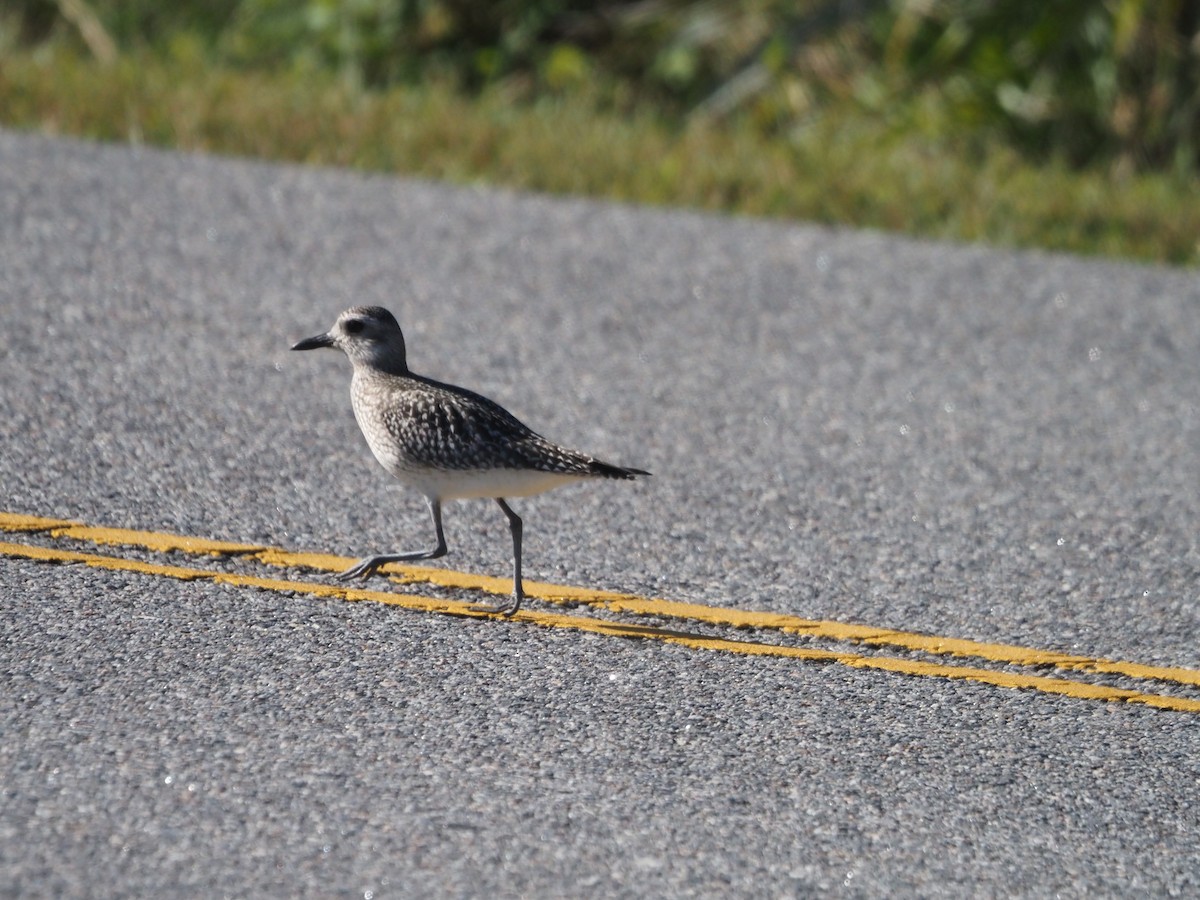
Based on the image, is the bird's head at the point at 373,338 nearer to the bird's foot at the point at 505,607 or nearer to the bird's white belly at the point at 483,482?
the bird's white belly at the point at 483,482

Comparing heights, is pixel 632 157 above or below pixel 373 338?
below

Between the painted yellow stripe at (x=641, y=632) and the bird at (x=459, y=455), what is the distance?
97 mm

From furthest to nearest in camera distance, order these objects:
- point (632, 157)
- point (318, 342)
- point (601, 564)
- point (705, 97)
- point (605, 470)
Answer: point (705, 97) < point (632, 157) < point (318, 342) < point (601, 564) < point (605, 470)

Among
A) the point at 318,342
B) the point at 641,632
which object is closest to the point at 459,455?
the point at 641,632

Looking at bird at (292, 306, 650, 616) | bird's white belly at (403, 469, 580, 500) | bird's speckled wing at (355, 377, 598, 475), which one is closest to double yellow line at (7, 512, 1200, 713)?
bird at (292, 306, 650, 616)

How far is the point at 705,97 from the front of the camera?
12.6 metres

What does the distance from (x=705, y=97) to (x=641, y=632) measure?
8.04 m

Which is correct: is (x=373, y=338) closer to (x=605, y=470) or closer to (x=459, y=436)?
(x=459, y=436)

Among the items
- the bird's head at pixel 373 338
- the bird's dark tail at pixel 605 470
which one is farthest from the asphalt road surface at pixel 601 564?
the bird's head at pixel 373 338

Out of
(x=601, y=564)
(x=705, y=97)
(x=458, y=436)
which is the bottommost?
(x=601, y=564)

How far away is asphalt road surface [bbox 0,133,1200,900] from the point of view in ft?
13.3

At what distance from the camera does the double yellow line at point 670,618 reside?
201 inches

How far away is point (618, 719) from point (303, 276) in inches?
174

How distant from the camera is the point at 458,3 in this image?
1339 centimetres
